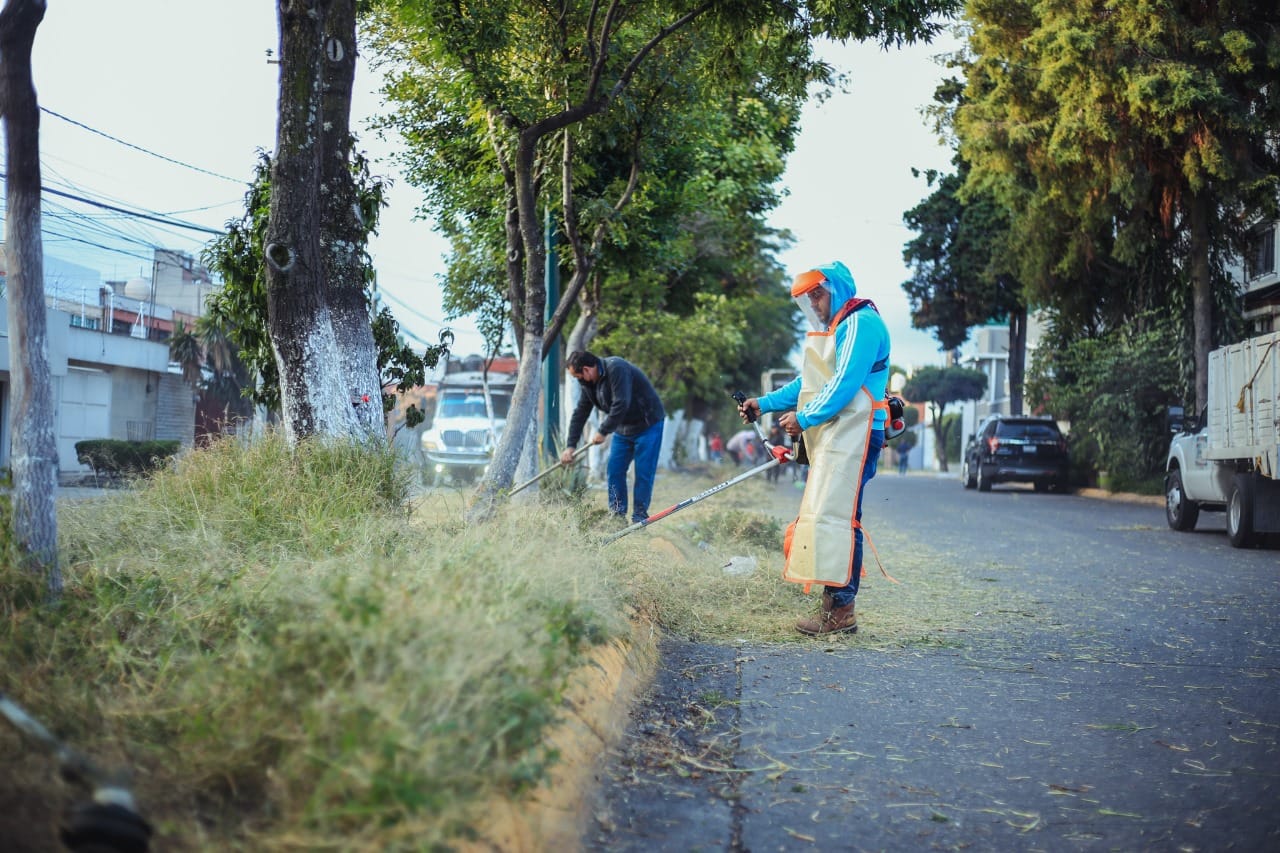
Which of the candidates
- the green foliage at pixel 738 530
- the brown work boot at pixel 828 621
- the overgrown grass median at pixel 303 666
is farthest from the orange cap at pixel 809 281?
the green foliage at pixel 738 530

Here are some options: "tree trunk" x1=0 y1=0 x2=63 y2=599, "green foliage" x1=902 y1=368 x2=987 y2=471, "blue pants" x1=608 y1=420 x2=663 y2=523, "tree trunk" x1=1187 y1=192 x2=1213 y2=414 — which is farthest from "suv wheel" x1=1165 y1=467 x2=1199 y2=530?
"green foliage" x1=902 y1=368 x2=987 y2=471

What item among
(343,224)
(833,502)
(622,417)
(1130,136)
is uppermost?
(1130,136)

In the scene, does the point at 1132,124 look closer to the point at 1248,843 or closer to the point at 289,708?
the point at 1248,843

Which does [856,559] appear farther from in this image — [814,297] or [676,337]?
[676,337]

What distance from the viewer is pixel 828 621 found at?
6.55 m

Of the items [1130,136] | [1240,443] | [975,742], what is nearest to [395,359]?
[975,742]

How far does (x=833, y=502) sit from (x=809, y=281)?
118 cm

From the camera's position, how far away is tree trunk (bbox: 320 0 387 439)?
26.9 ft

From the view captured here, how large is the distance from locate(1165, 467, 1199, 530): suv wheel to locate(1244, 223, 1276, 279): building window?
13.0m

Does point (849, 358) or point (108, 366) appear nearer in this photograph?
point (849, 358)

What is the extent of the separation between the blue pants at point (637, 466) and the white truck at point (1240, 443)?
599 centimetres

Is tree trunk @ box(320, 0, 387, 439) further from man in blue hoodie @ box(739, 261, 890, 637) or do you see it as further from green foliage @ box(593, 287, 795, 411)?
green foliage @ box(593, 287, 795, 411)

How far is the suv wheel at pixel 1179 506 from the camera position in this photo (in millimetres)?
15352

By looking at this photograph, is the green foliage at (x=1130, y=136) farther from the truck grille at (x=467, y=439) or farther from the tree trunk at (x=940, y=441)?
the tree trunk at (x=940, y=441)
